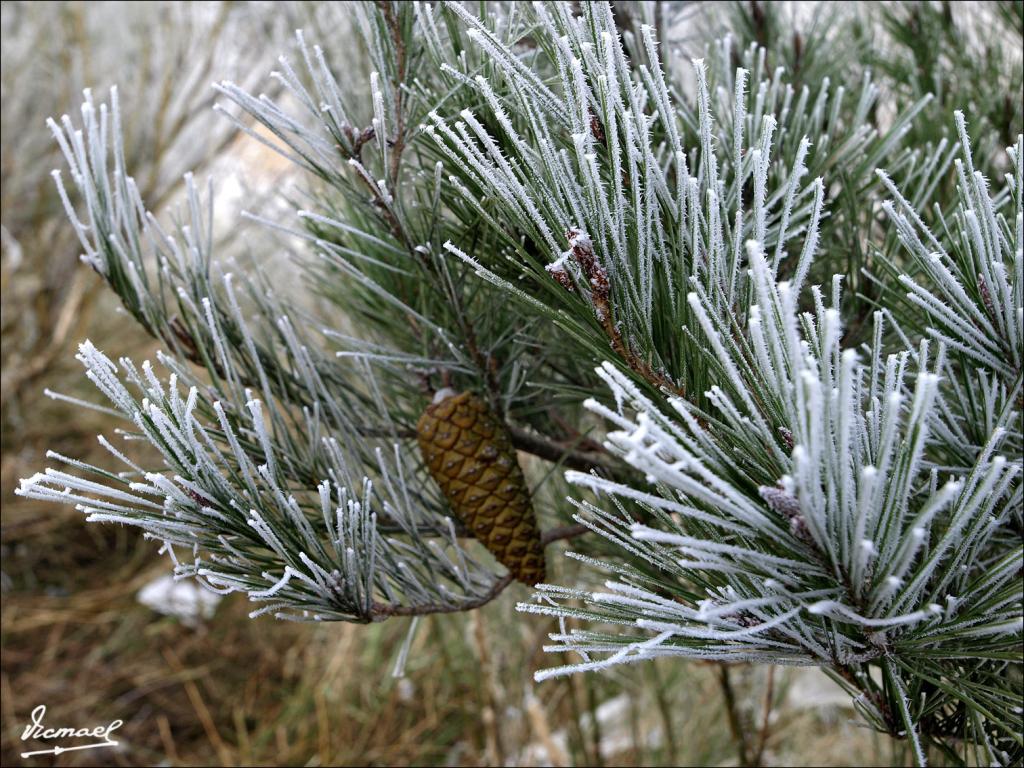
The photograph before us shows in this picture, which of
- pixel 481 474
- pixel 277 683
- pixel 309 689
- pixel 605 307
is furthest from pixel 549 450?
pixel 277 683

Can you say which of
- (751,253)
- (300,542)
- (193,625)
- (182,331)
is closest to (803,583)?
(751,253)

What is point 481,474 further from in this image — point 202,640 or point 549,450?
point 202,640

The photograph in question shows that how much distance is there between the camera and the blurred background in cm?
123

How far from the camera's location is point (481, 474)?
0.49 metres

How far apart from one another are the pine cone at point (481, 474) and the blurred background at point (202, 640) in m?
0.54

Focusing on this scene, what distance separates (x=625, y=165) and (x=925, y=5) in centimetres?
50

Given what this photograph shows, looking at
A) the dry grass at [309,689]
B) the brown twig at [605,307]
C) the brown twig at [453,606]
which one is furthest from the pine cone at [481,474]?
the dry grass at [309,689]

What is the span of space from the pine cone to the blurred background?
21.3 inches

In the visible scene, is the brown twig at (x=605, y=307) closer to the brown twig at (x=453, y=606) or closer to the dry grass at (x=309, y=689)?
the brown twig at (x=453, y=606)

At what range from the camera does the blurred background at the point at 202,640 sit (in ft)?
4.02

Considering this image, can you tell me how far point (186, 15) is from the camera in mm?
1415

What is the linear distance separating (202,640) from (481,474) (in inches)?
54.7

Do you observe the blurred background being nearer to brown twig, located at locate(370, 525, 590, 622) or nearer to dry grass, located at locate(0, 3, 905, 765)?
dry grass, located at locate(0, 3, 905, 765)

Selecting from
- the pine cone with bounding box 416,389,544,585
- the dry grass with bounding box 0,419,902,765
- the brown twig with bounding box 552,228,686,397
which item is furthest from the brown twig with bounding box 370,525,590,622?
the dry grass with bounding box 0,419,902,765
